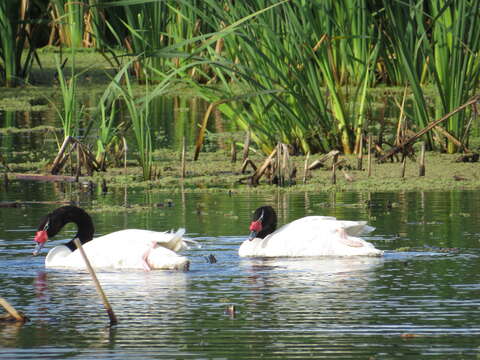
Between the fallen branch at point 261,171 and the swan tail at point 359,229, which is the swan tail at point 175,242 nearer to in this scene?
the swan tail at point 359,229

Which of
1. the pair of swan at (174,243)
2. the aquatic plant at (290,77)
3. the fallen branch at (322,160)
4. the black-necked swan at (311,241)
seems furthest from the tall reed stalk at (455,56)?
the black-necked swan at (311,241)

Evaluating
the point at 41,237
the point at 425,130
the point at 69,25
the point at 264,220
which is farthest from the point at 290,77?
the point at 69,25

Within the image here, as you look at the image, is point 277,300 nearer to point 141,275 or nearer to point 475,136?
point 141,275

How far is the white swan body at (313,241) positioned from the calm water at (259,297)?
136 millimetres

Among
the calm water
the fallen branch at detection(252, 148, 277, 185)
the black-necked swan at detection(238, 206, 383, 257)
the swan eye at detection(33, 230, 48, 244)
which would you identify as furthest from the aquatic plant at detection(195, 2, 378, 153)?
the swan eye at detection(33, 230, 48, 244)

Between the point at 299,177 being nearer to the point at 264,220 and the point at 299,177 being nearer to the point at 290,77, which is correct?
the point at 290,77

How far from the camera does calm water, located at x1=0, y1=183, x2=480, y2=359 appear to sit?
7020mm

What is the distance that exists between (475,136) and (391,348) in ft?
36.3

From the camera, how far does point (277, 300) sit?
8.34 metres

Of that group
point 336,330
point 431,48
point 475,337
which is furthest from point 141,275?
point 431,48

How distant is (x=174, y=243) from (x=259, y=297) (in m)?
1.55

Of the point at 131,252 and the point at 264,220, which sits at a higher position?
the point at 264,220

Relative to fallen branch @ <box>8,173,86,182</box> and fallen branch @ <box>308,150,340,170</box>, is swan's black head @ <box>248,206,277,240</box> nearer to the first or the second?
fallen branch @ <box>308,150,340,170</box>

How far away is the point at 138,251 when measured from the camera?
969cm
